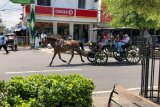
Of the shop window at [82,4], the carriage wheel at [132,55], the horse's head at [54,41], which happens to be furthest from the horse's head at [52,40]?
the shop window at [82,4]

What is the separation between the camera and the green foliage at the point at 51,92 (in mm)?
4719

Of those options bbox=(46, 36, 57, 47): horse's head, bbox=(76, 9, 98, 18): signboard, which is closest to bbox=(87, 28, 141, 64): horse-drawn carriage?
bbox=(46, 36, 57, 47): horse's head

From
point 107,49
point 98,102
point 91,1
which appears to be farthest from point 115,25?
point 98,102

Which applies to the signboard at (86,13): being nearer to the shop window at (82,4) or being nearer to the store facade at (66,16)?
the store facade at (66,16)

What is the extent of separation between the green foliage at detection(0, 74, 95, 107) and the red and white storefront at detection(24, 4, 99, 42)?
34411mm

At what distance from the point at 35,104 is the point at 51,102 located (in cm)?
35

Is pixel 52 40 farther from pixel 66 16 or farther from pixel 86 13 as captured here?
pixel 86 13

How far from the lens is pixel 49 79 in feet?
17.2

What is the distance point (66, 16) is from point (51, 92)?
36.8 m

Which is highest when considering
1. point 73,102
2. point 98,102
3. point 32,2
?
point 32,2

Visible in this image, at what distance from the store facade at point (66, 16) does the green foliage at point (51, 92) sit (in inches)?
1355

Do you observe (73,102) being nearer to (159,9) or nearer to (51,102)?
(51,102)

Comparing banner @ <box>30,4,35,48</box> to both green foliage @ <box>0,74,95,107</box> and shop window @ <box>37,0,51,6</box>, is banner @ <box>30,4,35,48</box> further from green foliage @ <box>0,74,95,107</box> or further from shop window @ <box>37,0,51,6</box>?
green foliage @ <box>0,74,95,107</box>

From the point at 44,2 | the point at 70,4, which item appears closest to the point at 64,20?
the point at 70,4
